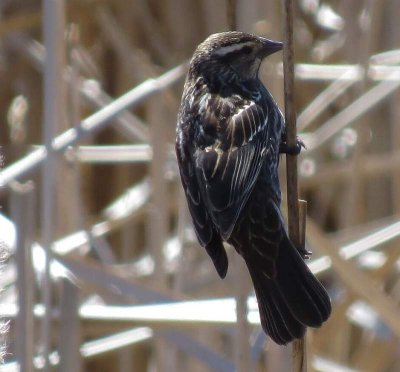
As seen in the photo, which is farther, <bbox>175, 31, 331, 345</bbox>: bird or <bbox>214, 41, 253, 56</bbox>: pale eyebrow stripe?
<bbox>214, 41, 253, 56</bbox>: pale eyebrow stripe

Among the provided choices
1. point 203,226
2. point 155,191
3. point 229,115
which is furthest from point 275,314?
point 155,191

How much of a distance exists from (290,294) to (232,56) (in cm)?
79

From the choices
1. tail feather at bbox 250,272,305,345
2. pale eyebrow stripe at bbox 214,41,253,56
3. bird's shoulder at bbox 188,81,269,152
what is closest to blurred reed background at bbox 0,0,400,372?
tail feather at bbox 250,272,305,345

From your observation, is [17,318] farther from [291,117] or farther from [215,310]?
[291,117]

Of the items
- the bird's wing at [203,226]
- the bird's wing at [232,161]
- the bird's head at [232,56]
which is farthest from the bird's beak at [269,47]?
the bird's wing at [203,226]

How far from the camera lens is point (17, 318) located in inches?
87.4

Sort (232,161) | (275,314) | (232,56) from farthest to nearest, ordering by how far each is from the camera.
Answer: (232,56)
(232,161)
(275,314)

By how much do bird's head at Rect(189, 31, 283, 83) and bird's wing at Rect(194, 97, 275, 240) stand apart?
20 cm

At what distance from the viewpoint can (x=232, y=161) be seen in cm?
247

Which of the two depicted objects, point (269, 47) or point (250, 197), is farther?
point (269, 47)

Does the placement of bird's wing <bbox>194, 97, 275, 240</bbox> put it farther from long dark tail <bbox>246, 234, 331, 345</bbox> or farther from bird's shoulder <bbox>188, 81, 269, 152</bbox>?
long dark tail <bbox>246, 234, 331, 345</bbox>

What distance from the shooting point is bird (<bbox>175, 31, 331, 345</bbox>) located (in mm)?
2363

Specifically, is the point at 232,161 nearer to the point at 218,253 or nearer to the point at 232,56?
the point at 218,253

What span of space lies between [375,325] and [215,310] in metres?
1.18
